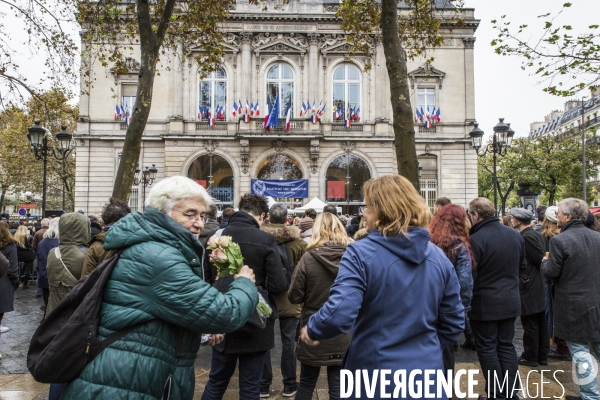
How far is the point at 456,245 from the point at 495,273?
54 cm

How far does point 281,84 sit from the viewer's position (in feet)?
86.6

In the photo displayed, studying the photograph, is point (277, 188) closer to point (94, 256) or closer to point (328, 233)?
point (94, 256)

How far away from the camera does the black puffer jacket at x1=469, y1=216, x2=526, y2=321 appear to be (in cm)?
438

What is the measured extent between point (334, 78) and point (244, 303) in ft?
83.3

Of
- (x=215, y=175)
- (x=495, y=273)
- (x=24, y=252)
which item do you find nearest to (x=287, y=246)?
(x=495, y=273)

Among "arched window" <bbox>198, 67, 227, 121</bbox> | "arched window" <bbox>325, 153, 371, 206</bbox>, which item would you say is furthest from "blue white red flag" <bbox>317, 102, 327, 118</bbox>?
"arched window" <bbox>198, 67, 227, 121</bbox>

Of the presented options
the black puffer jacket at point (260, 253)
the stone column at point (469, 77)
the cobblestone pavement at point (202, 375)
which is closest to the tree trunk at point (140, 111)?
the cobblestone pavement at point (202, 375)

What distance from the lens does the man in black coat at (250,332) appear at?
3539 mm

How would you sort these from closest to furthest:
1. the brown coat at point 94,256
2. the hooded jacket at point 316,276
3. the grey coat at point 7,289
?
1. the hooded jacket at point 316,276
2. the brown coat at point 94,256
3. the grey coat at point 7,289

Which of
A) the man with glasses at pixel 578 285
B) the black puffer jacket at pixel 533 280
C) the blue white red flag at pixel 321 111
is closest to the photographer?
the man with glasses at pixel 578 285

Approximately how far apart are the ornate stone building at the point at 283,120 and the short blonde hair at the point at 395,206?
23.0 metres

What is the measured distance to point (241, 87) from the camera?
84.6ft

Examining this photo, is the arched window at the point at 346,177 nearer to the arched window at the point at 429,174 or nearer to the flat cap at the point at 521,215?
the arched window at the point at 429,174

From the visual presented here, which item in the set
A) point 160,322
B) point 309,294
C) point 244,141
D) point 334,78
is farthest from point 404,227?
point 334,78
